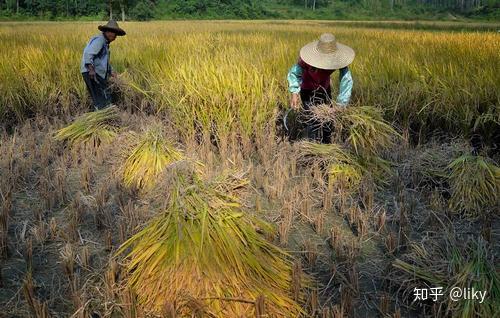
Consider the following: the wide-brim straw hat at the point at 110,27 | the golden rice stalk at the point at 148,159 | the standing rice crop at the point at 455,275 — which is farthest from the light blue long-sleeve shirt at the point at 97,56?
the standing rice crop at the point at 455,275

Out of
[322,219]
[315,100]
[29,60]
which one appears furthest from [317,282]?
[29,60]

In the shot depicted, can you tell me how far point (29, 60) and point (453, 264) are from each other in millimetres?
5020

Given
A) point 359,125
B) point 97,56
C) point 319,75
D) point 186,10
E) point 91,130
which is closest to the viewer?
point 359,125

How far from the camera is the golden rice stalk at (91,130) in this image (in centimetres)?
370

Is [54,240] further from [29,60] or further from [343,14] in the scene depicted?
[343,14]

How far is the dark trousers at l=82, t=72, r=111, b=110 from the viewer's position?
4410 millimetres

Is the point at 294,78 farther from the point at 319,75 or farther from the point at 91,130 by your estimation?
the point at 91,130

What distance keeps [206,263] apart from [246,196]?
0.53m

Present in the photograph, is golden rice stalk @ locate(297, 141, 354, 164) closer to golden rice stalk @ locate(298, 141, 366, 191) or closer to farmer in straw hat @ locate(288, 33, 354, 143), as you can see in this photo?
golden rice stalk @ locate(298, 141, 366, 191)

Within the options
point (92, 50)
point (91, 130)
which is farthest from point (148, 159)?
point (92, 50)

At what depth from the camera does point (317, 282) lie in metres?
1.82

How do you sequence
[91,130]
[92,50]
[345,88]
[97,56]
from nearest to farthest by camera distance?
[345,88]
[91,130]
[92,50]
[97,56]

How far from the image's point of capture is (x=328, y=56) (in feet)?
10.1

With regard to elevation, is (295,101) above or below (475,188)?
above
